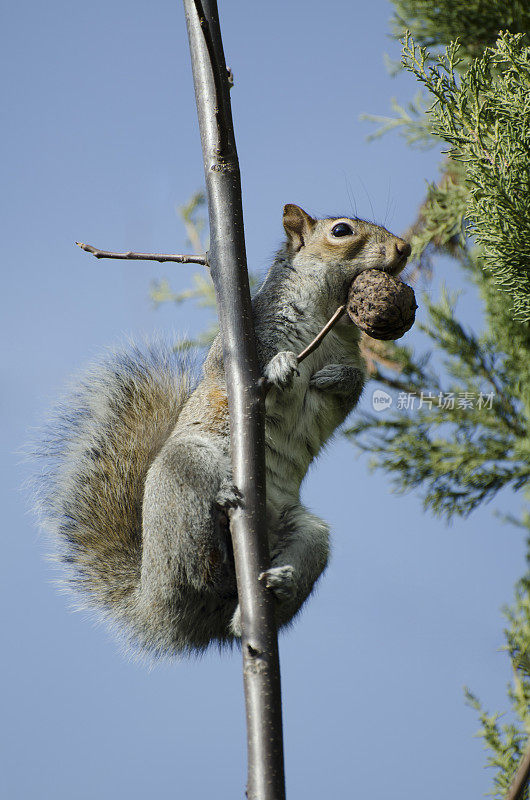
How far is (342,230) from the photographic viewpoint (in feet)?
6.17

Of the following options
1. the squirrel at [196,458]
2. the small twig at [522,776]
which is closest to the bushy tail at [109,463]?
the squirrel at [196,458]

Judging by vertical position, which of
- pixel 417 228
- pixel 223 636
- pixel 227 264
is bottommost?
pixel 223 636

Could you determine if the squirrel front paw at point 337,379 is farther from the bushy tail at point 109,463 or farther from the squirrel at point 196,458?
the bushy tail at point 109,463

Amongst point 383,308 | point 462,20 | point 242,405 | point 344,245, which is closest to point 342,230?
point 344,245

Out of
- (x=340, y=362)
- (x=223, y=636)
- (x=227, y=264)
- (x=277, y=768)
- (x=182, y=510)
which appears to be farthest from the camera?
(x=340, y=362)

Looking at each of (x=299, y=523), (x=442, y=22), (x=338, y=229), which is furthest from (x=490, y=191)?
(x=442, y=22)

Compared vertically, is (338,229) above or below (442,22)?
below

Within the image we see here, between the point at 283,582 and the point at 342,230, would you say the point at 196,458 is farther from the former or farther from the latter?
the point at 342,230

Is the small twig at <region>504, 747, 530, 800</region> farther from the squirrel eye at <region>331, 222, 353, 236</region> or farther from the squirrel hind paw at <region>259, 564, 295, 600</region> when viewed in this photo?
the squirrel eye at <region>331, 222, 353, 236</region>

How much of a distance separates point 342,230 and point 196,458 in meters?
0.73

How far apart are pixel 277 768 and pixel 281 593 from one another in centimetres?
41

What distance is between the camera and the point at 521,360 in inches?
102

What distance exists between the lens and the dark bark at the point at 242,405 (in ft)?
3.13

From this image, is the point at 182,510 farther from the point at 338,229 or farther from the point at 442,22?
the point at 442,22
